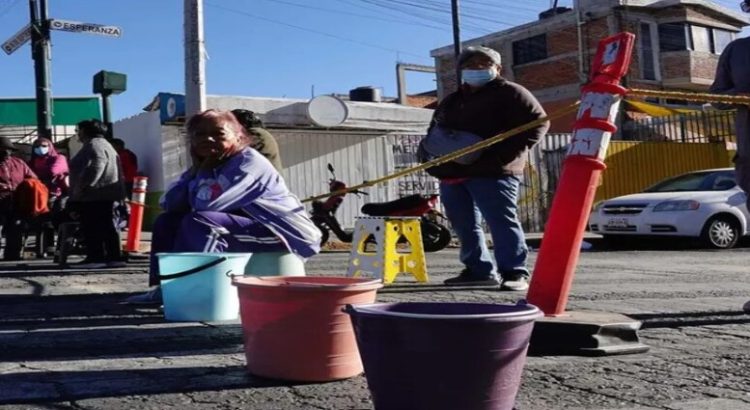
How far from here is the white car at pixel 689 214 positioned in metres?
13.2

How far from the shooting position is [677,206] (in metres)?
13.3

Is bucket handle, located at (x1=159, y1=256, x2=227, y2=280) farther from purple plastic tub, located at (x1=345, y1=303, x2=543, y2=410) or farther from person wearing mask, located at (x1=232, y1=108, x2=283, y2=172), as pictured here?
person wearing mask, located at (x1=232, y1=108, x2=283, y2=172)

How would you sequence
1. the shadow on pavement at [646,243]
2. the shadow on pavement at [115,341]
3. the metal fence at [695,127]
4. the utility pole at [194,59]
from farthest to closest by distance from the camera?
the metal fence at [695,127], the shadow on pavement at [646,243], the utility pole at [194,59], the shadow on pavement at [115,341]

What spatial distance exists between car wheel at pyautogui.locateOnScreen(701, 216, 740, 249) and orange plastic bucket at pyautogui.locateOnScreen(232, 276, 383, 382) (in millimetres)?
11408

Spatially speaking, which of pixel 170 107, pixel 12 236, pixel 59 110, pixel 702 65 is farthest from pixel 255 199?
pixel 702 65

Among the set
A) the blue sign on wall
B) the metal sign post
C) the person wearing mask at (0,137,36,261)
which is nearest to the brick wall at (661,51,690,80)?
the blue sign on wall

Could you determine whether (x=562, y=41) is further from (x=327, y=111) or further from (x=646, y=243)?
(x=646, y=243)

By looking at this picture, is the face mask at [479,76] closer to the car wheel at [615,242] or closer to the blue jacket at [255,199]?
the blue jacket at [255,199]

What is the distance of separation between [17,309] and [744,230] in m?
11.6

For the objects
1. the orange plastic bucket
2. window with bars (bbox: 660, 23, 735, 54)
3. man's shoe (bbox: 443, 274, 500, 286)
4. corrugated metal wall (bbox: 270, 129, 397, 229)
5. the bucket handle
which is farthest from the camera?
window with bars (bbox: 660, 23, 735, 54)

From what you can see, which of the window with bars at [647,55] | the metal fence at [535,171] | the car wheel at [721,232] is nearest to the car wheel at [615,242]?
the car wheel at [721,232]

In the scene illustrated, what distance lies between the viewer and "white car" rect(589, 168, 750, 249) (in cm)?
1316

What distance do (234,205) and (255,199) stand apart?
0.40 feet

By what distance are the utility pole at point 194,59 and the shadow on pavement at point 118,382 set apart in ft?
19.5
